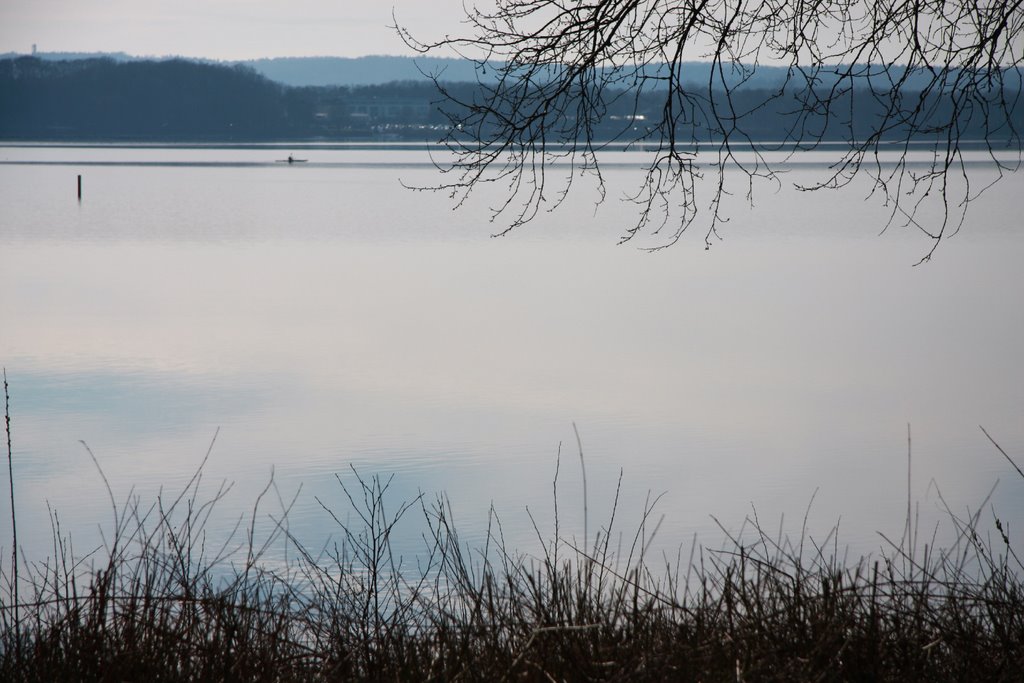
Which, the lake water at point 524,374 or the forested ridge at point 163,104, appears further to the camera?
the forested ridge at point 163,104

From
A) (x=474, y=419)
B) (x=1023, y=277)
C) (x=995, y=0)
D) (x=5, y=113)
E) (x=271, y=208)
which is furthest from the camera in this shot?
(x=5, y=113)

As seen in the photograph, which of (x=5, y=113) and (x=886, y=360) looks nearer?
(x=886, y=360)

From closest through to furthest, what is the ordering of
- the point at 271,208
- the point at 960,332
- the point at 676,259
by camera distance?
1. the point at 960,332
2. the point at 676,259
3. the point at 271,208

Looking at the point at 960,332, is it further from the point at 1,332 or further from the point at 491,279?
the point at 1,332

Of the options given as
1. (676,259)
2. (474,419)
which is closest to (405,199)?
(676,259)

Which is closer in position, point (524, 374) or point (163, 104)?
point (524, 374)

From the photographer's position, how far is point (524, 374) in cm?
1294

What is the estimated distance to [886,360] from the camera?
13695 millimetres

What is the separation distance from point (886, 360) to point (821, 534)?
6.22 metres

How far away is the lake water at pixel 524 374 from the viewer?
29.0ft

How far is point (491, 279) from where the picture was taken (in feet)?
68.9

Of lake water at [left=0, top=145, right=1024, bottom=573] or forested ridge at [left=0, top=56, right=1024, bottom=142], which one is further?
forested ridge at [left=0, top=56, right=1024, bottom=142]

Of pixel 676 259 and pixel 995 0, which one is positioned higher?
pixel 995 0

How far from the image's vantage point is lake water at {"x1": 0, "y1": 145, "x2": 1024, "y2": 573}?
8.84 meters
